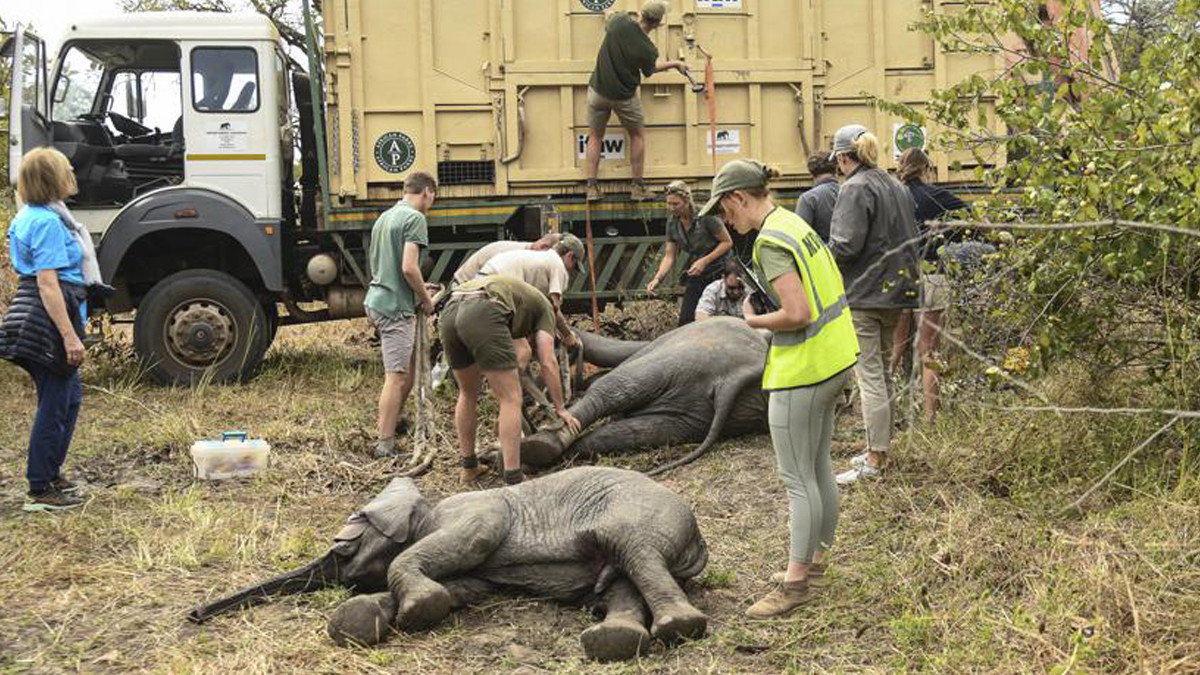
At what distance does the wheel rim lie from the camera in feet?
31.2

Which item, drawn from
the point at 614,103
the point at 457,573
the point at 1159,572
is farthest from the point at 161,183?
the point at 1159,572

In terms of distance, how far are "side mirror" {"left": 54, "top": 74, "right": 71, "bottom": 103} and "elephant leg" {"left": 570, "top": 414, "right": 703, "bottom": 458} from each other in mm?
5287

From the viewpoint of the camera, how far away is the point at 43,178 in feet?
19.0

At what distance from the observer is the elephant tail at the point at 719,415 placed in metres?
6.91

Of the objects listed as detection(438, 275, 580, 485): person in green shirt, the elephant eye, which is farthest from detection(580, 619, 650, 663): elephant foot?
detection(438, 275, 580, 485): person in green shirt

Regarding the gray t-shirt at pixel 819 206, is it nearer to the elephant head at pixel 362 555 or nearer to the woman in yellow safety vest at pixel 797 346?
the woman in yellow safety vest at pixel 797 346

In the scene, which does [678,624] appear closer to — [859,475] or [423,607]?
[423,607]

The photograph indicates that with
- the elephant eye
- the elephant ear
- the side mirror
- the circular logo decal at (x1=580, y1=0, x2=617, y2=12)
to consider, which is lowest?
the elephant eye

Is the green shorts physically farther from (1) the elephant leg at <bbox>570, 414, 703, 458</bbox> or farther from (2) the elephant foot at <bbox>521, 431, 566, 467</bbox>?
(1) the elephant leg at <bbox>570, 414, 703, 458</bbox>

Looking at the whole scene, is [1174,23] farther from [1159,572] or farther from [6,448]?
[6,448]

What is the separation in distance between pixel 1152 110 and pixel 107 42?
25.4 ft

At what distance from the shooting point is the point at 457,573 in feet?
15.2

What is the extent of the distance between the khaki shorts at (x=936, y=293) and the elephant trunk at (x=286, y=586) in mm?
2778

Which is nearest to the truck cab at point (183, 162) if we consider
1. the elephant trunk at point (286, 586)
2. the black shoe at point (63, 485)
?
the black shoe at point (63, 485)
